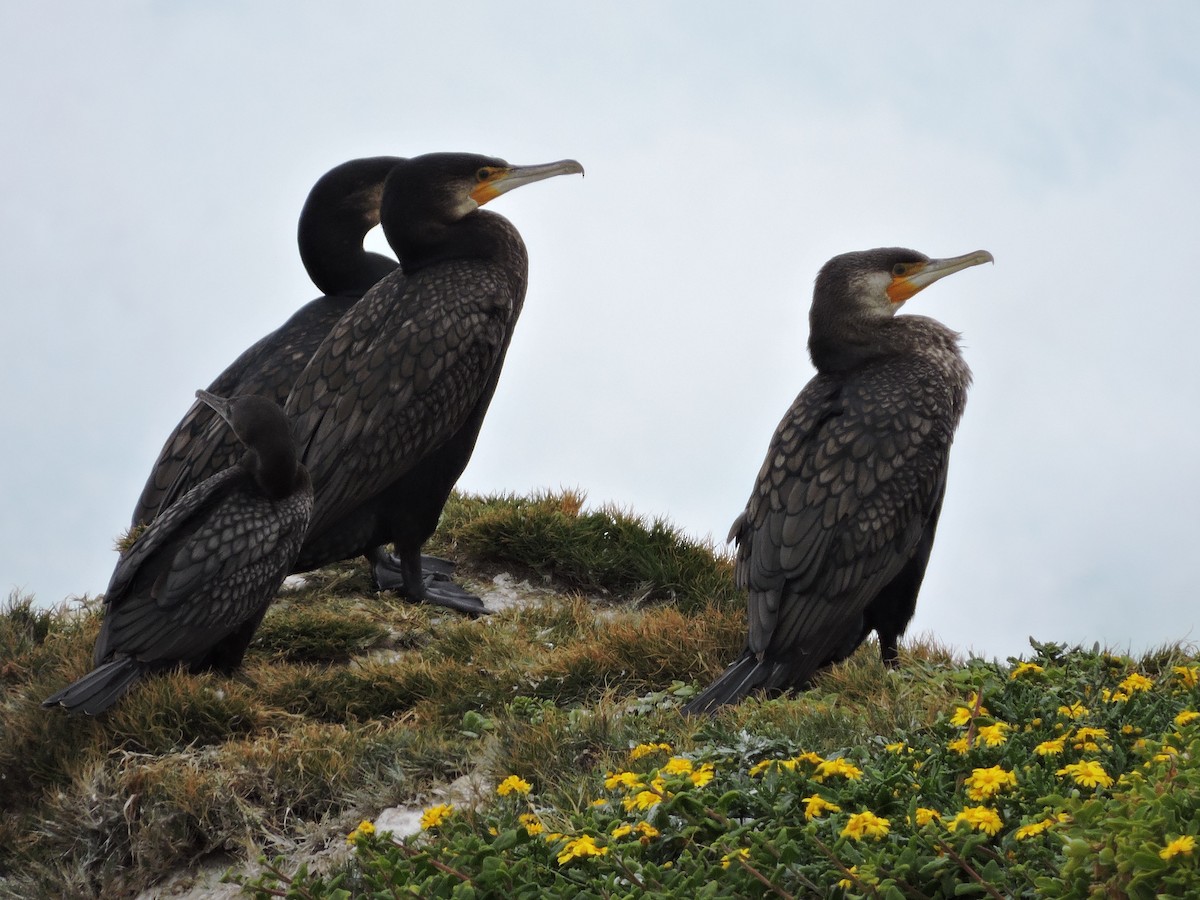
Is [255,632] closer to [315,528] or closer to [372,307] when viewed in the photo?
Result: [315,528]

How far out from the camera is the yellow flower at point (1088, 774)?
3277mm

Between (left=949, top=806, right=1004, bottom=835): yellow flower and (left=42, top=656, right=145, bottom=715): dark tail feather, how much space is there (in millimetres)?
3515

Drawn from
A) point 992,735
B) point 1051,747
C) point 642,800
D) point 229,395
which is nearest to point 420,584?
point 229,395

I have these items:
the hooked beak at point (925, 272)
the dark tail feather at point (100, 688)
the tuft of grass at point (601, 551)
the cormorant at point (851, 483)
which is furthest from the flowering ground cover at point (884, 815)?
the tuft of grass at point (601, 551)

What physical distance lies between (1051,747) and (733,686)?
178 cm

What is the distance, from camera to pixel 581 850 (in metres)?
3.42

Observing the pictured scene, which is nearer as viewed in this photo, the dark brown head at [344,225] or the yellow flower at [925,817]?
the yellow flower at [925,817]

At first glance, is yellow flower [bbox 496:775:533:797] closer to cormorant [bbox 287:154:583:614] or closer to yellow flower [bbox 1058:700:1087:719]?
yellow flower [bbox 1058:700:1087:719]

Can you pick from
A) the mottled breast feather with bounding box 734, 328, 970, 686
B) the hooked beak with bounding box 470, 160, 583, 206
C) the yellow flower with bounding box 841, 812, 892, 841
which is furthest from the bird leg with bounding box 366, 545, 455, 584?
the yellow flower with bounding box 841, 812, 892, 841

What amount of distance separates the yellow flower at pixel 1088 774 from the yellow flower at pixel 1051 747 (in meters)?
0.14

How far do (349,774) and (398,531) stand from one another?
207cm

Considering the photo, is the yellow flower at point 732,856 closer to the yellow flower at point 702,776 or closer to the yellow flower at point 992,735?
the yellow flower at point 702,776

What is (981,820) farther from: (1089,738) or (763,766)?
(763,766)

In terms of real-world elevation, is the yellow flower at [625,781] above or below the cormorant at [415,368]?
below
